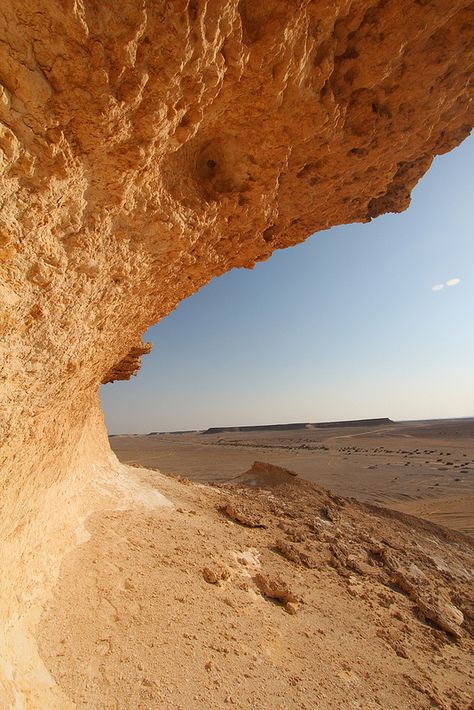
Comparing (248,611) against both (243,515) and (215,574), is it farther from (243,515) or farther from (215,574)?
(243,515)

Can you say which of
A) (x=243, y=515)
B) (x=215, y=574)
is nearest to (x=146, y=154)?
(x=215, y=574)

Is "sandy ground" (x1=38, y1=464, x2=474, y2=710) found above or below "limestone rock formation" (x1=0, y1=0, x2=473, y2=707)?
below

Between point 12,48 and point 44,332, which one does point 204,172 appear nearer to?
point 12,48

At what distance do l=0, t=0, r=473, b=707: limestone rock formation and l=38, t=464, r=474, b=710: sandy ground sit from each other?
520 millimetres

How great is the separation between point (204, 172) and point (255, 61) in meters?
1.07

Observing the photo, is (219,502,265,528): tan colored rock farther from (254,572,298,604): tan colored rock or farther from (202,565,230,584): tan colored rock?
(202,565,230,584): tan colored rock

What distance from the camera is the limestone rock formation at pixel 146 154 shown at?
81.4 inches

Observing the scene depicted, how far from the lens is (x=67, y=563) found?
12.1 ft

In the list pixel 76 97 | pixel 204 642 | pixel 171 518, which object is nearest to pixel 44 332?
pixel 76 97

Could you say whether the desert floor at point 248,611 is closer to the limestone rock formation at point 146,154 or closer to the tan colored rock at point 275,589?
the tan colored rock at point 275,589

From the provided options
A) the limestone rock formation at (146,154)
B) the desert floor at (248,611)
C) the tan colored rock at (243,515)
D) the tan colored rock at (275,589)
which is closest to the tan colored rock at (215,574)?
the desert floor at (248,611)

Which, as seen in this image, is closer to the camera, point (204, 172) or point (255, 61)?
point (255, 61)

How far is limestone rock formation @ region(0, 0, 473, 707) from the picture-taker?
2.07 metres

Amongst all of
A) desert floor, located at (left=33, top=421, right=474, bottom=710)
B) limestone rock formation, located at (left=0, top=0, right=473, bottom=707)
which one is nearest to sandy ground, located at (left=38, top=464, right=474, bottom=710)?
desert floor, located at (left=33, top=421, right=474, bottom=710)
